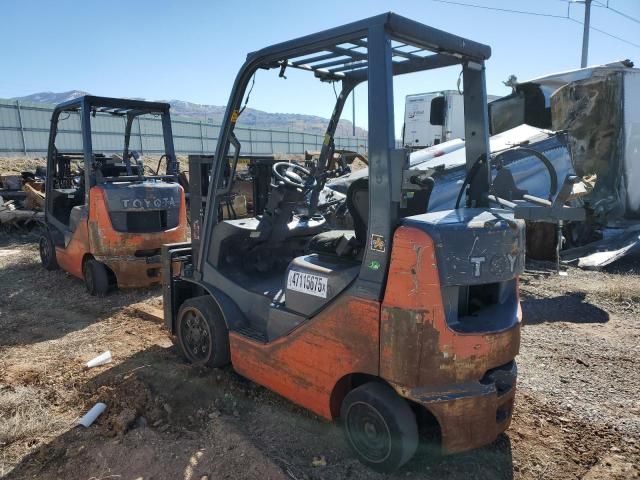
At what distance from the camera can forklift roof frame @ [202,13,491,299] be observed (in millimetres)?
2586

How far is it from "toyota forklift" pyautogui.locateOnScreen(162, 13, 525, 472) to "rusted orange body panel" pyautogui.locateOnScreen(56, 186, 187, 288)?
301 cm

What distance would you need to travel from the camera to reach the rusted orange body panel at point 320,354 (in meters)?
2.71

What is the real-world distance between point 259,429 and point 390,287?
1466 millimetres

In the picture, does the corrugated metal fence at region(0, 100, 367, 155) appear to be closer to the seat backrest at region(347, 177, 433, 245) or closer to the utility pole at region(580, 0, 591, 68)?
the utility pole at region(580, 0, 591, 68)

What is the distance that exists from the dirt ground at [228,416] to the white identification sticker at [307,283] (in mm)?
949

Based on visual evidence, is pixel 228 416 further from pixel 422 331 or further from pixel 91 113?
pixel 91 113

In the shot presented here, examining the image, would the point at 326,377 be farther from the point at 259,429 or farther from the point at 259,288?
the point at 259,288

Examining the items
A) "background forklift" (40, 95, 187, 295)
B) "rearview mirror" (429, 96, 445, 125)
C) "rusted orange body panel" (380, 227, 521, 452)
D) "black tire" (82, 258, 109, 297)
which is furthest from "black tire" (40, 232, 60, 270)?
"rusted orange body panel" (380, 227, 521, 452)

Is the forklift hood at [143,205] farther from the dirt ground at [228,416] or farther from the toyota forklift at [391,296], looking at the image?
the toyota forklift at [391,296]

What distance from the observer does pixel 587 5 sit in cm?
2078

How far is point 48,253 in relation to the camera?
7.83m

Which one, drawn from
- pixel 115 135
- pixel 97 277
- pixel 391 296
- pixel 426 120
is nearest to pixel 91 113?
pixel 97 277

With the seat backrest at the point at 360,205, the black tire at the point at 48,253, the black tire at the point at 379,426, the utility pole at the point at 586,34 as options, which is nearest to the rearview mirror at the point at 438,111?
the seat backrest at the point at 360,205

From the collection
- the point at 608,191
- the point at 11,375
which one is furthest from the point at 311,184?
the point at 608,191
